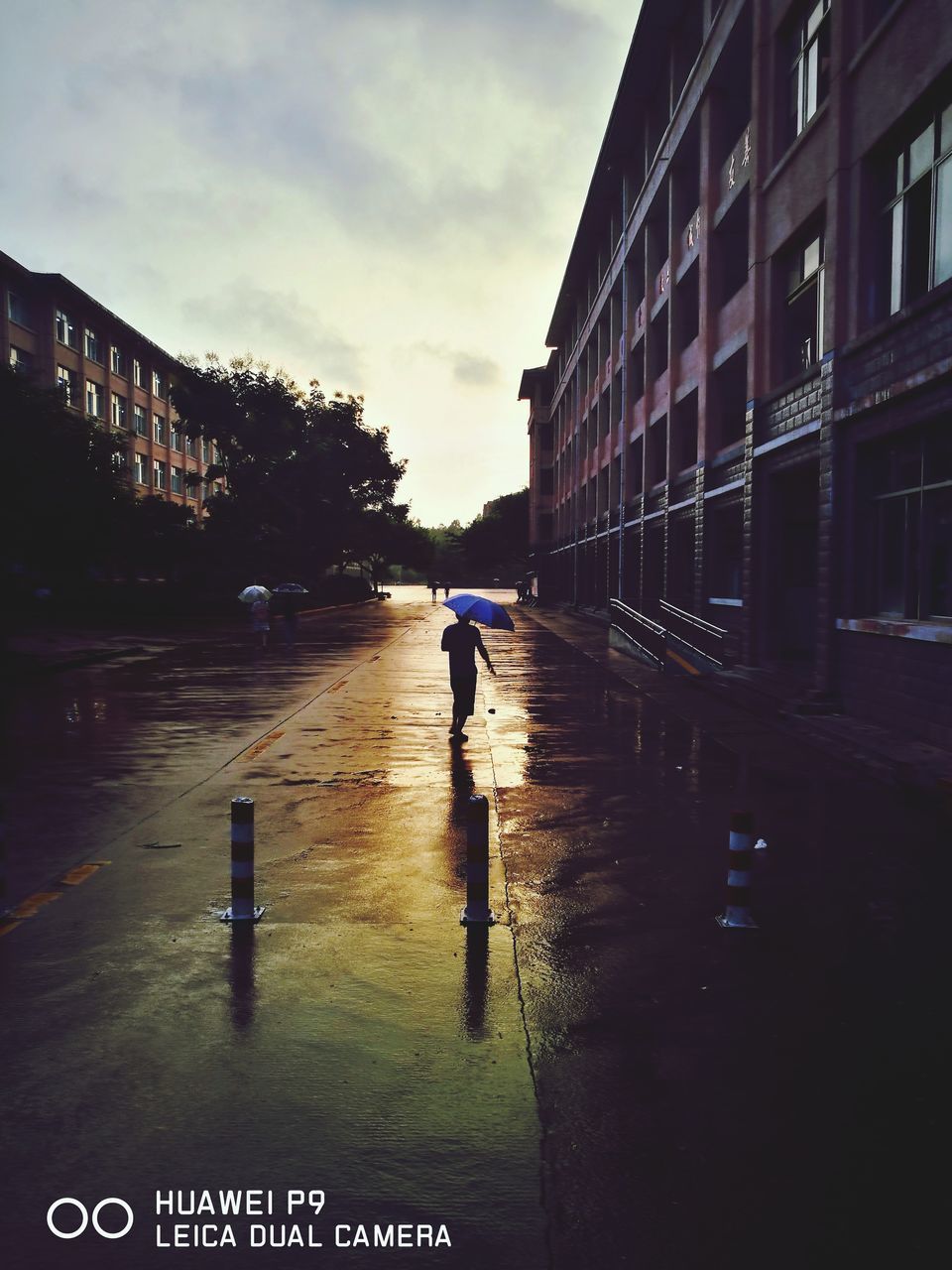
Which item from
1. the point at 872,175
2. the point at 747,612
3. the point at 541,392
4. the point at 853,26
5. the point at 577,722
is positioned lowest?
the point at 577,722

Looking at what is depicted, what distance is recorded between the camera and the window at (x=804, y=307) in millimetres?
18609

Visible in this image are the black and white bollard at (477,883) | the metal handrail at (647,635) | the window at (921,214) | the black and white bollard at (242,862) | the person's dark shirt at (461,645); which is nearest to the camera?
the black and white bollard at (477,883)

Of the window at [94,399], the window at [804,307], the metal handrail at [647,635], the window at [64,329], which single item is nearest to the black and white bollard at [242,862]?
the window at [804,307]

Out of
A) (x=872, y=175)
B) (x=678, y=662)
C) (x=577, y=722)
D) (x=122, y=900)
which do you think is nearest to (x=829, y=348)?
(x=872, y=175)

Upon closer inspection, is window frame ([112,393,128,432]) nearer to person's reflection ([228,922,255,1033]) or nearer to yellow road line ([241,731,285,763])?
yellow road line ([241,731,285,763])

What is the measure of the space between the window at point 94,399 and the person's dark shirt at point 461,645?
5560 centimetres

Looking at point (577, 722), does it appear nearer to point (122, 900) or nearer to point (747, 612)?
point (747, 612)

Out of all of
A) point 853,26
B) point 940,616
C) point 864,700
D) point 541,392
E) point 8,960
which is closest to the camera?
point 8,960

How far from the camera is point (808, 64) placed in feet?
62.3

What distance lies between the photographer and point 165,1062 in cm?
437

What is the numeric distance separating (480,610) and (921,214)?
8.20 metres

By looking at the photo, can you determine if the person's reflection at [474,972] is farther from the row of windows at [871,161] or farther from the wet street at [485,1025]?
the row of windows at [871,161]

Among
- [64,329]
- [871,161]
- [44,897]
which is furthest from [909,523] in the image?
[64,329]

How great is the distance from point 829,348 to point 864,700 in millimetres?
5757
